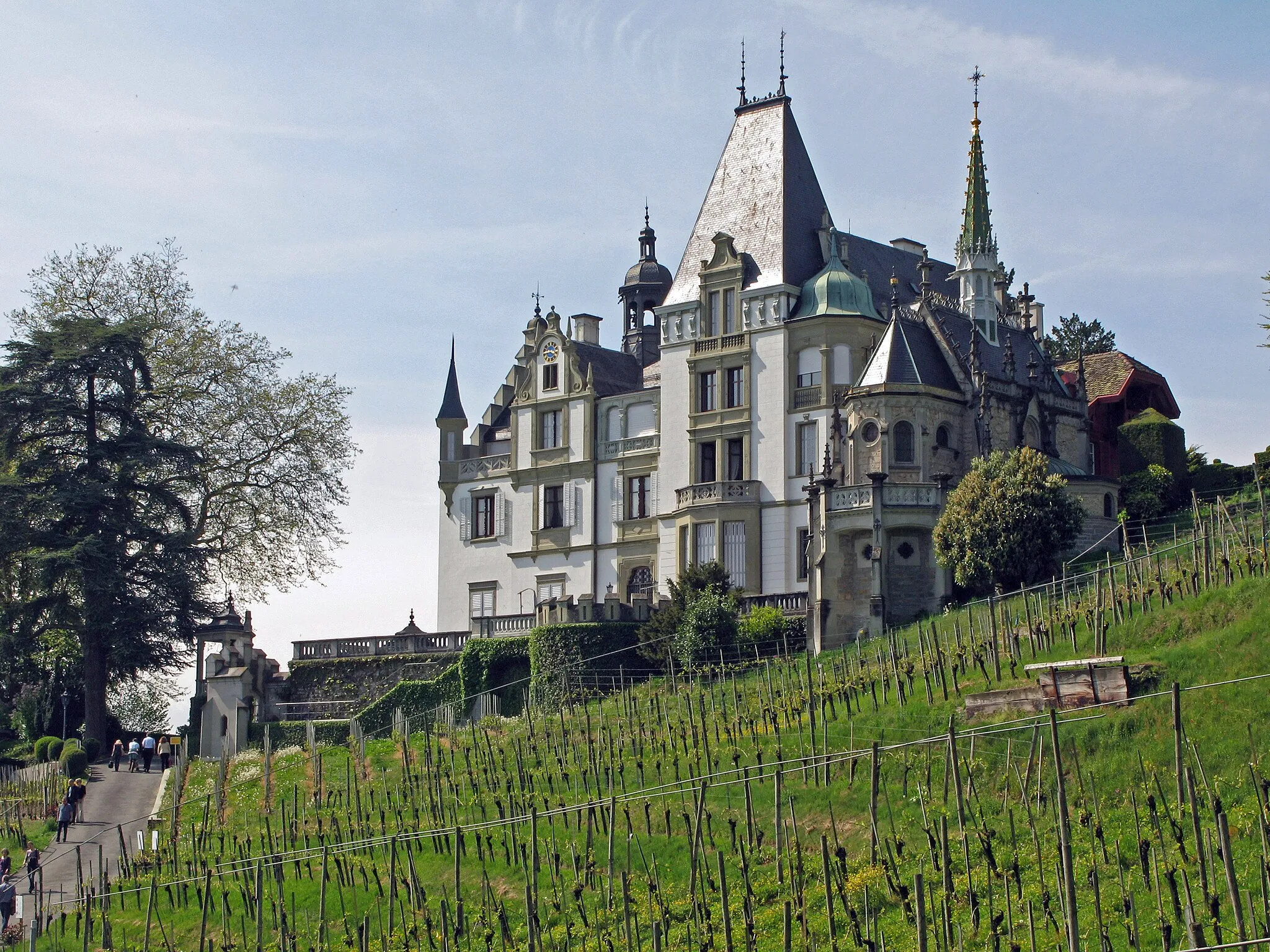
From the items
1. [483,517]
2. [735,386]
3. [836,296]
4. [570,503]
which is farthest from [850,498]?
[483,517]

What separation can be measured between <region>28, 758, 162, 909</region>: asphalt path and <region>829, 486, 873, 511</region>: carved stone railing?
20.8 meters

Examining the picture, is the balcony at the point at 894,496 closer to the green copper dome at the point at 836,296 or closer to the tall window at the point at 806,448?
the tall window at the point at 806,448

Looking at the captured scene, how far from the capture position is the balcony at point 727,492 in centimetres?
6625

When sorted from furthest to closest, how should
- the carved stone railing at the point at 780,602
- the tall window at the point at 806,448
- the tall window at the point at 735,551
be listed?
the tall window at the point at 735,551 → the tall window at the point at 806,448 → the carved stone railing at the point at 780,602

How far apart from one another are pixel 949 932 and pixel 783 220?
45846 millimetres

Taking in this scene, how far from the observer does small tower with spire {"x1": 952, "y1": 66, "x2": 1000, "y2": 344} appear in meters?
70.6

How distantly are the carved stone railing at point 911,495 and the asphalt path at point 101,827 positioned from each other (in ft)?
72.7

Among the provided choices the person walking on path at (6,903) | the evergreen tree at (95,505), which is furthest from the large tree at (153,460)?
the person walking on path at (6,903)

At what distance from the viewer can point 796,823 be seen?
3250 cm

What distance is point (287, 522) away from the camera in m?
67.1

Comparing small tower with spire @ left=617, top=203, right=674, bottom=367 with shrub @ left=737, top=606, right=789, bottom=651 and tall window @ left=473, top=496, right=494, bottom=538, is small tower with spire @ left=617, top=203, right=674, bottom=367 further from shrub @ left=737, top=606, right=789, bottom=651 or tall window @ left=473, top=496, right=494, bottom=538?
shrub @ left=737, top=606, right=789, bottom=651

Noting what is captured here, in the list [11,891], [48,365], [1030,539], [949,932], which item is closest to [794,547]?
[1030,539]

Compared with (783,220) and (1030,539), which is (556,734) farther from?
(783,220)

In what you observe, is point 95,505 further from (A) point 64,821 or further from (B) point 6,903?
(B) point 6,903
